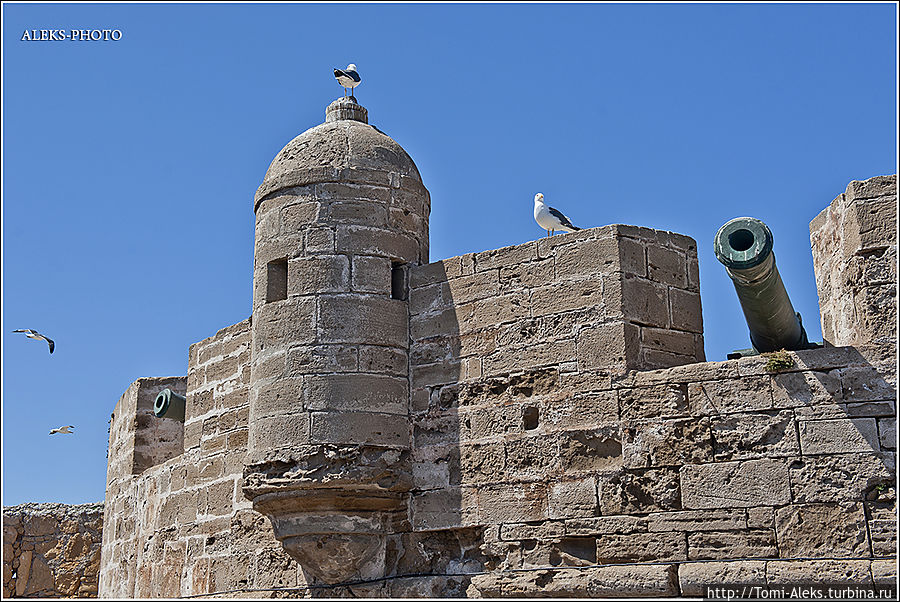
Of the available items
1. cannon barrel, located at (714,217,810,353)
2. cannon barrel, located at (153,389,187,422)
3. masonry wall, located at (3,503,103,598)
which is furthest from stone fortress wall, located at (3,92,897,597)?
masonry wall, located at (3,503,103,598)

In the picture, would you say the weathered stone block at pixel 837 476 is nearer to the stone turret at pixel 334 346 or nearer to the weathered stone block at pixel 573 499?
the weathered stone block at pixel 573 499

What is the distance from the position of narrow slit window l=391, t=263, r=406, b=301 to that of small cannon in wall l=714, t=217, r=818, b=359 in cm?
226

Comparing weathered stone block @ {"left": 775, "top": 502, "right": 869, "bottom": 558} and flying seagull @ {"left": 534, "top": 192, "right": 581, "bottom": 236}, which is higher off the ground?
flying seagull @ {"left": 534, "top": 192, "right": 581, "bottom": 236}

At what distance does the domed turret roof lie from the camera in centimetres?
771

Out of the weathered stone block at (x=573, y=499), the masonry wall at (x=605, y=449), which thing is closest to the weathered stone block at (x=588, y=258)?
the masonry wall at (x=605, y=449)

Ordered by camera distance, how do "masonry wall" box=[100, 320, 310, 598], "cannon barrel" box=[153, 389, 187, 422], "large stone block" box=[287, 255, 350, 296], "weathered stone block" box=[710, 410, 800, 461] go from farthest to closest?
"cannon barrel" box=[153, 389, 187, 422] → "masonry wall" box=[100, 320, 310, 598] → "large stone block" box=[287, 255, 350, 296] → "weathered stone block" box=[710, 410, 800, 461]

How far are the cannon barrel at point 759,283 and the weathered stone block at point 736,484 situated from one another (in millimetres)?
719

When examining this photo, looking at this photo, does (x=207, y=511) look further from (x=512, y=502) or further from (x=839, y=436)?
(x=839, y=436)

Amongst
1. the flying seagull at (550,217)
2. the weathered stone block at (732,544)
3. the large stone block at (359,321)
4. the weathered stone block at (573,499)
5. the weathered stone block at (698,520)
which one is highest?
the flying seagull at (550,217)

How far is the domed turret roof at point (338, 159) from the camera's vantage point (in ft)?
25.3

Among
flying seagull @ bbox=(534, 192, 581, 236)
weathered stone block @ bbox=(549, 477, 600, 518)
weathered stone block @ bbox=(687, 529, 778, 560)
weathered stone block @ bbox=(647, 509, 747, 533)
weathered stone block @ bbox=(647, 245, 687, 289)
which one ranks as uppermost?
flying seagull @ bbox=(534, 192, 581, 236)

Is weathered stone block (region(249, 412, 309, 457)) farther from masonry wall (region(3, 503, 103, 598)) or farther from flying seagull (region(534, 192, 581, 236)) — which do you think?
masonry wall (region(3, 503, 103, 598))

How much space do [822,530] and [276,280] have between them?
12.0 ft

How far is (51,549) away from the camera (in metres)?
13.1
